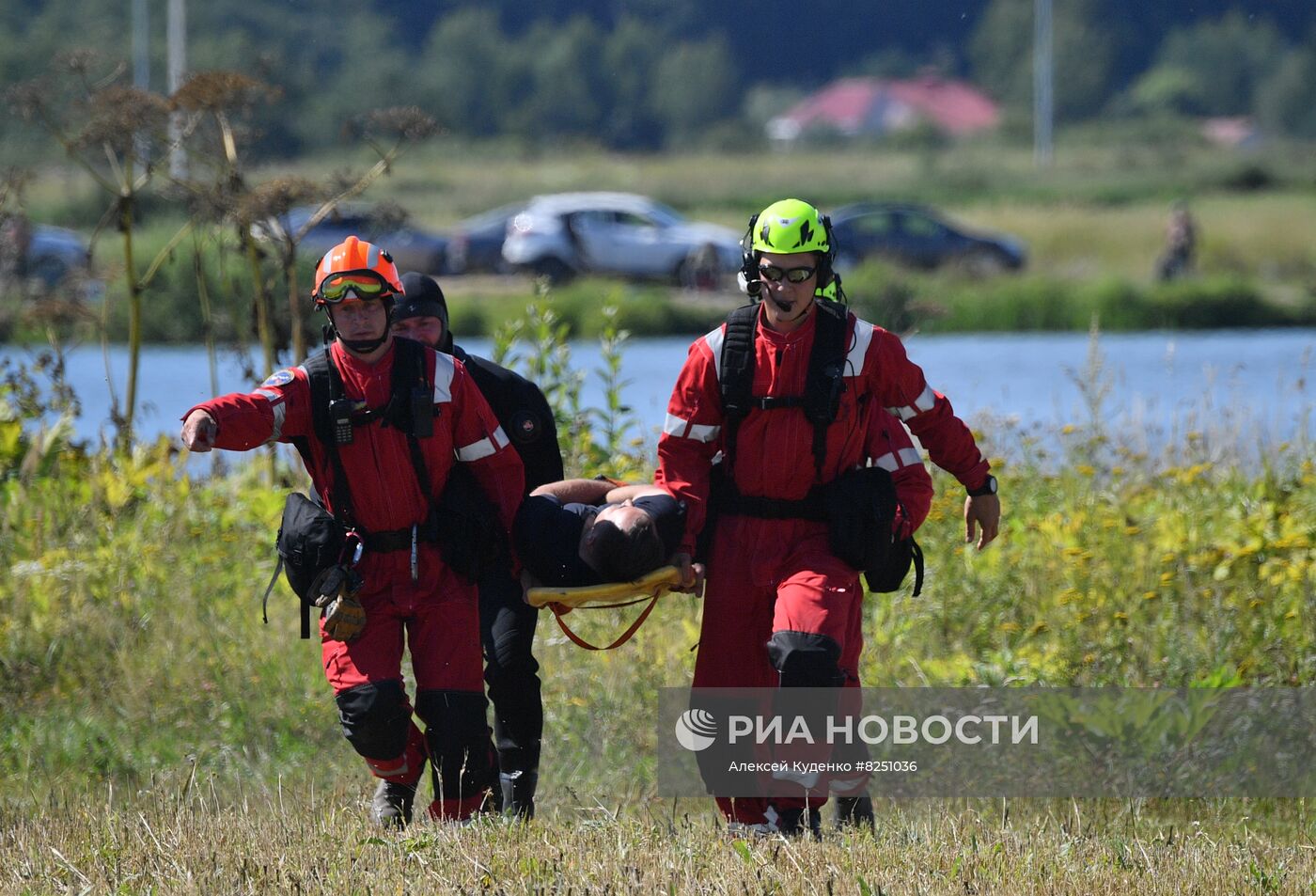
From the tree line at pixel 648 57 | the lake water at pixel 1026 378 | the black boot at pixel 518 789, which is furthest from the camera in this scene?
the tree line at pixel 648 57

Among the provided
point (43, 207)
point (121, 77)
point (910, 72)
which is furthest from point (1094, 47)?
point (121, 77)

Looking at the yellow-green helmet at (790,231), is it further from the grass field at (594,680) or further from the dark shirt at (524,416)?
the grass field at (594,680)

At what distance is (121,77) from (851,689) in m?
7.55

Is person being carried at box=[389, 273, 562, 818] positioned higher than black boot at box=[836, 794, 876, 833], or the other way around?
person being carried at box=[389, 273, 562, 818]

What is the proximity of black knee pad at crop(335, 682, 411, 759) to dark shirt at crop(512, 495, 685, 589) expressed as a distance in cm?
57

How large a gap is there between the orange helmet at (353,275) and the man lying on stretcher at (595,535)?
825mm

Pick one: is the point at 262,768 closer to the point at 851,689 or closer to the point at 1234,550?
the point at 851,689

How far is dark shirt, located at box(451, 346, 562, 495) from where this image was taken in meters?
6.16

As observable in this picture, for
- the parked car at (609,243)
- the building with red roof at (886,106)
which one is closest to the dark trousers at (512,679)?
the parked car at (609,243)

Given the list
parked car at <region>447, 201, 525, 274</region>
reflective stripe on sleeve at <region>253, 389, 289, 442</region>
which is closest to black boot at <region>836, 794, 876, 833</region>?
reflective stripe on sleeve at <region>253, 389, 289, 442</region>

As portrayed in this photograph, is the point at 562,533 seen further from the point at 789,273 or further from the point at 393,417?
the point at 789,273

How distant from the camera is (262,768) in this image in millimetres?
7223

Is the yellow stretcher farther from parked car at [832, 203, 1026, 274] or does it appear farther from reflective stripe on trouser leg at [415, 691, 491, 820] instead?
parked car at [832, 203, 1026, 274]

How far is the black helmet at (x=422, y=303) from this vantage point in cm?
607
